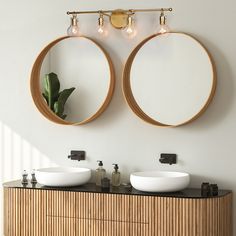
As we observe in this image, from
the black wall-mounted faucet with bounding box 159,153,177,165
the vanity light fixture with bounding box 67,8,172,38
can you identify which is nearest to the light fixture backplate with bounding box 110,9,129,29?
the vanity light fixture with bounding box 67,8,172,38

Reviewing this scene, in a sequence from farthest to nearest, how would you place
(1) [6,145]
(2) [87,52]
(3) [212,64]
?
1. (1) [6,145]
2. (2) [87,52]
3. (3) [212,64]

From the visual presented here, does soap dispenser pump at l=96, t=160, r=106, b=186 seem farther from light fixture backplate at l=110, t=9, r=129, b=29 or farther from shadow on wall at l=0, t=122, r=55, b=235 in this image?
light fixture backplate at l=110, t=9, r=129, b=29

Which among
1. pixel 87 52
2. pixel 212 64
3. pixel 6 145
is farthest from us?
pixel 6 145

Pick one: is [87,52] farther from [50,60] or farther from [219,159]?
[219,159]

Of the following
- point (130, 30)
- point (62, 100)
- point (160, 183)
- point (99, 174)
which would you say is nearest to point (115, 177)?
point (99, 174)

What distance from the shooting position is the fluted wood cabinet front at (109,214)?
12.1 feet

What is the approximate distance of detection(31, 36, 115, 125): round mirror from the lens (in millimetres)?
4289

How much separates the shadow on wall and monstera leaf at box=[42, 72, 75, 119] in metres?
0.37

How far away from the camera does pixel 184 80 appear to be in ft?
13.4

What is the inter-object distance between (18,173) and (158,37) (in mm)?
1504

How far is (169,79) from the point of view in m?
4.12

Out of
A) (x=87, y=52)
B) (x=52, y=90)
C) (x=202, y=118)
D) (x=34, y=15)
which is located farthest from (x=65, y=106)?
(x=202, y=118)

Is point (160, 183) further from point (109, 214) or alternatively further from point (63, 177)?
point (63, 177)

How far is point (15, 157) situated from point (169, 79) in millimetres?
1362
